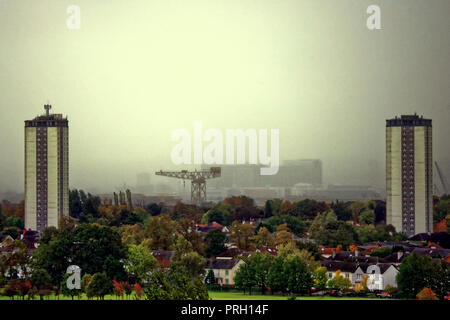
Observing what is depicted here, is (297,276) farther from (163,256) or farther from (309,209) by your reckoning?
(309,209)

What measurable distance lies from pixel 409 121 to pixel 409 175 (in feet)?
7.47

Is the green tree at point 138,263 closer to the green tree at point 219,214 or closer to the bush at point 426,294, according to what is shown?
the bush at point 426,294

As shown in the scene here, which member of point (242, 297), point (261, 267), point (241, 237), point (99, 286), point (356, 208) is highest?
point (356, 208)

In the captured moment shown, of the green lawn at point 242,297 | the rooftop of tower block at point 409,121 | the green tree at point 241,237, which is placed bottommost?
the green lawn at point 242,297

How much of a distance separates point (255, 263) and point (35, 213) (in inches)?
710

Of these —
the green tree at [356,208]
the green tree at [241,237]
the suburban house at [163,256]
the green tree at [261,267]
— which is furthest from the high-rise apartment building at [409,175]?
the green tree at [261,267]

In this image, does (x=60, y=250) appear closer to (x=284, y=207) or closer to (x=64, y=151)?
(x=64, y=151)

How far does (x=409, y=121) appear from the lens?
34.2 meters

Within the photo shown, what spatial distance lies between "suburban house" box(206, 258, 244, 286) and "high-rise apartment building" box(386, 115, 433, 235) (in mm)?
14135

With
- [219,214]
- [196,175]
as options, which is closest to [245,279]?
[196,175]

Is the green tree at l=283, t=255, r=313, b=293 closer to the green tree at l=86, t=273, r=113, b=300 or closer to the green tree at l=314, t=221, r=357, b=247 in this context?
the green tree at l=86, t=273, r=113, b=300

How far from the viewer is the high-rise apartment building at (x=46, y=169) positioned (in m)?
35.7

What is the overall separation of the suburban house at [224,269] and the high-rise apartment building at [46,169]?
49.6ft
